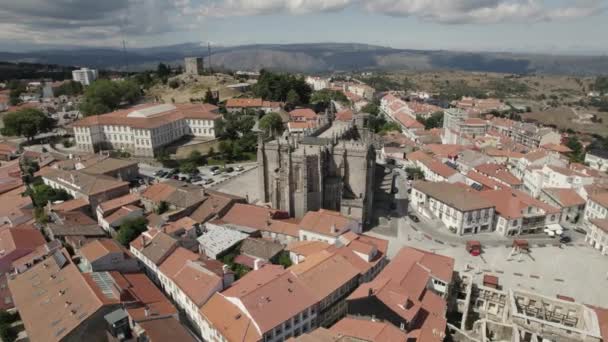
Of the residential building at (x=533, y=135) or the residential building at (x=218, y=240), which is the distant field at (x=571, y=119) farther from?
the residential building at (x=218, y=240)

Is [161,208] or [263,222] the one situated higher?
[161,208]

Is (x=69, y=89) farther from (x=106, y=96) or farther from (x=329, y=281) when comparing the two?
(x=329, y=281)

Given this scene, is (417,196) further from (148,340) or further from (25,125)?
(25,125)

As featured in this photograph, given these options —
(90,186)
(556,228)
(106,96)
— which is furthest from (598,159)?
(106,96)

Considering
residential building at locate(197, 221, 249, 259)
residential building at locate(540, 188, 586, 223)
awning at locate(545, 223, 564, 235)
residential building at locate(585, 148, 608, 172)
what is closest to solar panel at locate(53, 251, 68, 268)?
residential building at locate(197, 221, 249, 259)

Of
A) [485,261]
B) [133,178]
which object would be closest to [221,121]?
[133,178]
